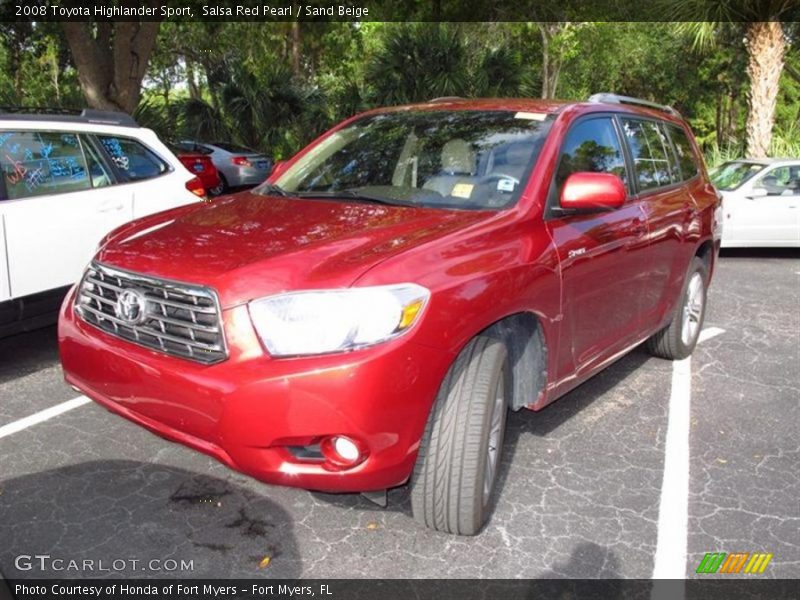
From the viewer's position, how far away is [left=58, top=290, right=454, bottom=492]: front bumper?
2.46 meters

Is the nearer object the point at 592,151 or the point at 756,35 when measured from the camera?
the point at 592,151

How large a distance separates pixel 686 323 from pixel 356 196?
2.89m

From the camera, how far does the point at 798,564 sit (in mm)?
2889

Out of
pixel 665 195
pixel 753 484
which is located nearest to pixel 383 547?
pixel 753 484

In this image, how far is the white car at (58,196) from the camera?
456 cm

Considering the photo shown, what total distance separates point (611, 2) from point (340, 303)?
2518cm

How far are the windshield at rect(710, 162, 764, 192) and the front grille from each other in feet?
30.3

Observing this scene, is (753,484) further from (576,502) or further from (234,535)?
(234,535)

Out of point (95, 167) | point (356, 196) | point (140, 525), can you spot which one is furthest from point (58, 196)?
point (140, 525)

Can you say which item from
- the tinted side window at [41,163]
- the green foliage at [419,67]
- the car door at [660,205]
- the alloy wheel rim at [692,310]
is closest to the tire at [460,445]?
the car door at [660,205]

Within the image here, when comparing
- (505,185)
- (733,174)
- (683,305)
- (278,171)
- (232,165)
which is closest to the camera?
(505,185)

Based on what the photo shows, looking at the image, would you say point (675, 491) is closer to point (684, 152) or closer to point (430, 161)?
point (430, 161)

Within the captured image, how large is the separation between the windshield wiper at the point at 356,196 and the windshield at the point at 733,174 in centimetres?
809

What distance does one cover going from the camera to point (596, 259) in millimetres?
3578
